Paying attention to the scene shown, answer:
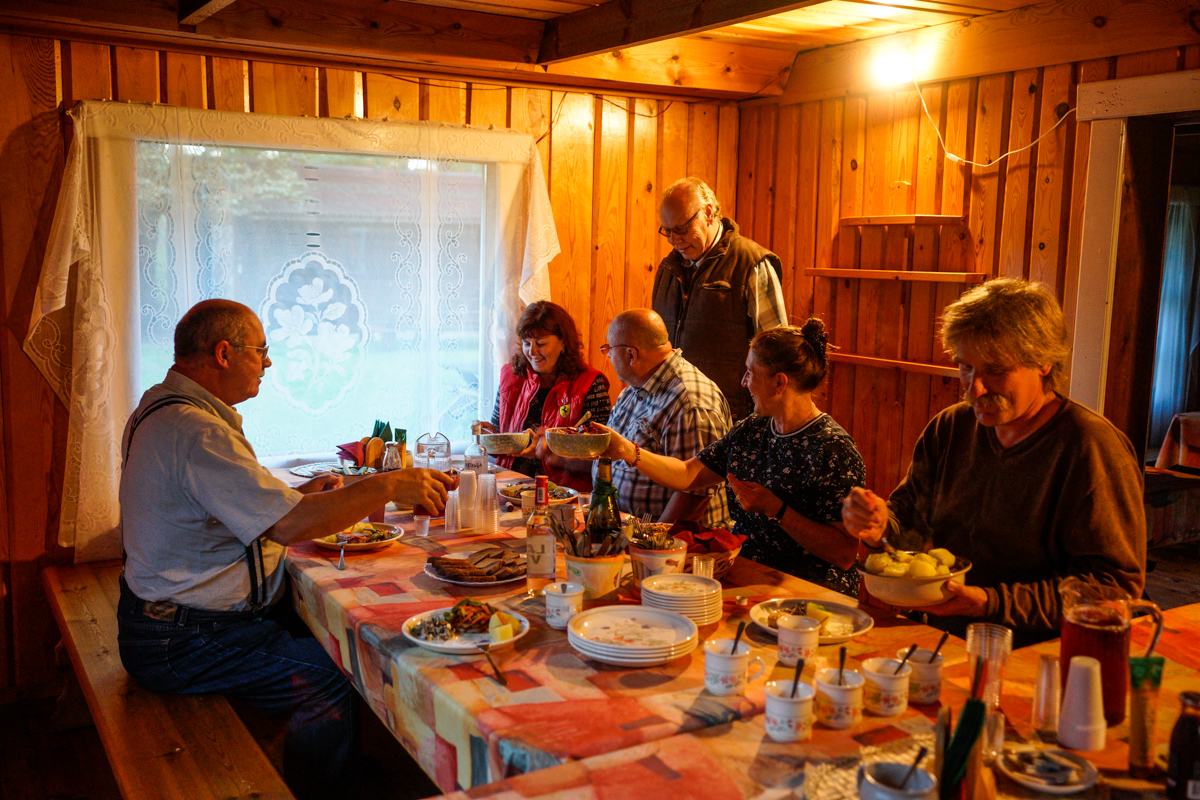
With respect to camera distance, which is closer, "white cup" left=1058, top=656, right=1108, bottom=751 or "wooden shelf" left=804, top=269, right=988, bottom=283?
"white cup" left=1058, top=656, right=1108, bottom=751

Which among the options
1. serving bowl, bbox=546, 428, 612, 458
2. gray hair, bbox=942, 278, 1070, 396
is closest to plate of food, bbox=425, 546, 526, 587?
serving bowl, bbox=546, 428, 612, 458

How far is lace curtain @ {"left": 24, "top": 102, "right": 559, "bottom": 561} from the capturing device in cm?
353

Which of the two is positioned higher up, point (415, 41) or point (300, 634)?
point (415, 41)

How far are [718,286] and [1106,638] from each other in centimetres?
264

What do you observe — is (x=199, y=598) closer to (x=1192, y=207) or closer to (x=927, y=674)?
(x=927, y=674)

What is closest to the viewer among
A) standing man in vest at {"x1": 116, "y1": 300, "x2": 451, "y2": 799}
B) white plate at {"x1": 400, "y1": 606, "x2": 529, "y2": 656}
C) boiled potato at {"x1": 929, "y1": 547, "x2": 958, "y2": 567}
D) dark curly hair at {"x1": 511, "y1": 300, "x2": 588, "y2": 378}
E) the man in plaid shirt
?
white plate at {"x1": 400, "y1": 606, "x2": 529, "y2": 656}

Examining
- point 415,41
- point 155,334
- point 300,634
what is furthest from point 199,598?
point 415,41

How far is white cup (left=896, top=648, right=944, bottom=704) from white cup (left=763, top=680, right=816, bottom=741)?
0.23 metres

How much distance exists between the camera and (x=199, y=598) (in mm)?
2416

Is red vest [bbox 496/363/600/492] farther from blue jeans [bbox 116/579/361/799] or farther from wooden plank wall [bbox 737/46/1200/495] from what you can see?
blue jeans [bbox 116/579/361/799]

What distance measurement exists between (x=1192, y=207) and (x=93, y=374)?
14.4 ft

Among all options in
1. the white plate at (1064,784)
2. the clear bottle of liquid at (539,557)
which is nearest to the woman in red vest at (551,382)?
the clear bottle of liquid at (539,557)

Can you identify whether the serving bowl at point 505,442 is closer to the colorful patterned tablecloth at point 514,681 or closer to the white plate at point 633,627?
the colorful patterned tablecloth at point 514,681

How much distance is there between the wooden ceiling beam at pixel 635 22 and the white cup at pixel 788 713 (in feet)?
6.74
